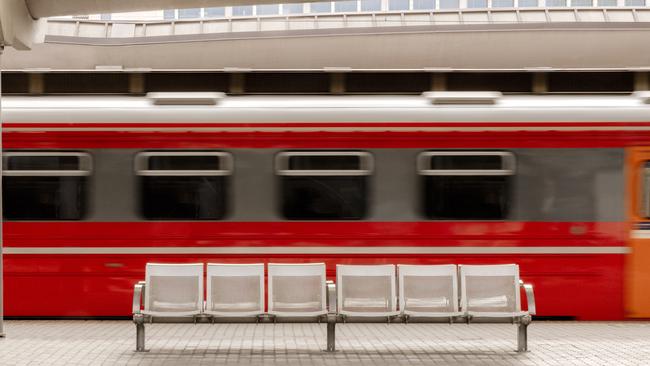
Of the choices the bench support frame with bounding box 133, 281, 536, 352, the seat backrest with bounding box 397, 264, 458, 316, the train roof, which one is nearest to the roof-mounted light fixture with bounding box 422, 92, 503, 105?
the train roof

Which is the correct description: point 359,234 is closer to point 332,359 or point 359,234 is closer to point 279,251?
point 279,251

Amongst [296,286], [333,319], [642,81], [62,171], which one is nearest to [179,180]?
[62,171]

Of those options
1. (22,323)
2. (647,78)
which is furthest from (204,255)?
(647,78)

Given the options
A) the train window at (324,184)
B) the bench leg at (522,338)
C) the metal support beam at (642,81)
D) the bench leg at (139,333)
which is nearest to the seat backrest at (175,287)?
the bench leg at (139,333)

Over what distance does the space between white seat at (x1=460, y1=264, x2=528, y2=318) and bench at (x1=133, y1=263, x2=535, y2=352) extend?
0.01 m

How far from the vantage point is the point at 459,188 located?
1067 centimetres

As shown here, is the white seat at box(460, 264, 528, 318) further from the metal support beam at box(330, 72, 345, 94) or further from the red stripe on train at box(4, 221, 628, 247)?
the metal support beam at box(330, 72, 345, 94)

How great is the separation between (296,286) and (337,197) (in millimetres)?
2279

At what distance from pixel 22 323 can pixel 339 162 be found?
451 cm

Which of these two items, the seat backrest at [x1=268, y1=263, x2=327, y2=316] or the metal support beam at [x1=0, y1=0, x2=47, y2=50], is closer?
the seat backrest at [x1=268, y1=263, x2=327, y2=316]

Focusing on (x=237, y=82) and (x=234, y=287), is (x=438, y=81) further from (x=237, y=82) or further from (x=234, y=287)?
(x=234, y=287)

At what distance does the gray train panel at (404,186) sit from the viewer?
10.7 metres

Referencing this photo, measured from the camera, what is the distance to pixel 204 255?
35.0 feet

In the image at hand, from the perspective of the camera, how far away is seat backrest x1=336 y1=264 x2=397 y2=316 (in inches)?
340
